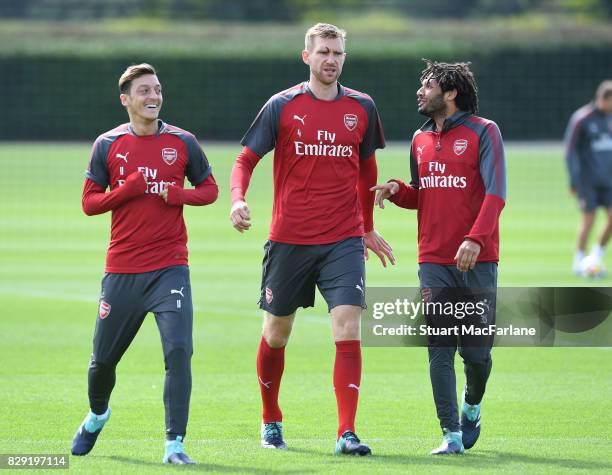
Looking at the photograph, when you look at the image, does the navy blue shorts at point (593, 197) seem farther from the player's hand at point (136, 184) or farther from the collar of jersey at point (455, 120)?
the player's hand at point (136, 184)

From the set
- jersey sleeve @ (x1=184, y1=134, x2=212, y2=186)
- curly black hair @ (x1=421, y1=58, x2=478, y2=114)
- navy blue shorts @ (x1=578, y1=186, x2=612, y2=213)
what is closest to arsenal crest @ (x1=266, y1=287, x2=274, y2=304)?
jersey sleeve @ (x1=184, y1=134, x2=212, y2=186)

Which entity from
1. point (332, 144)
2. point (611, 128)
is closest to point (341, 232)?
point (332, 144)

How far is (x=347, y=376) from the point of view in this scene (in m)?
8.05

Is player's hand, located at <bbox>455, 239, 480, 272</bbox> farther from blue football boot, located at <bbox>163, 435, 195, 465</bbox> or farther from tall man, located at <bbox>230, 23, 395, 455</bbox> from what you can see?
blue football boot, located at <bbox>163, 435, 195, 465</bbox>

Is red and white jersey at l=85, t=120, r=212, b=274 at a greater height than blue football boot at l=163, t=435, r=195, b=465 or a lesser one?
greater

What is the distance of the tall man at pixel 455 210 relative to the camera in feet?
25.9

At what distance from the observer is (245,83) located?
4753cm

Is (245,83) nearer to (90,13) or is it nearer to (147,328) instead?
(90,13)

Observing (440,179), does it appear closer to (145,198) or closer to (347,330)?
(347,330)

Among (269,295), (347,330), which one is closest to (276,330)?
(269,295)

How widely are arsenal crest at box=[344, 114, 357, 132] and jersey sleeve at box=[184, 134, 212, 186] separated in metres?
0.95

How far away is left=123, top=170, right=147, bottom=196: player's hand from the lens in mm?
7711

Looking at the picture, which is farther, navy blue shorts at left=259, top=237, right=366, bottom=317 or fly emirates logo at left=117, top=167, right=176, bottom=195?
navy blue shorts at left=259, top=237, right=366, bottom=317

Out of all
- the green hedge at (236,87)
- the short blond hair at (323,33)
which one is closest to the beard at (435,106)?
the short blond hair at (323,33)
